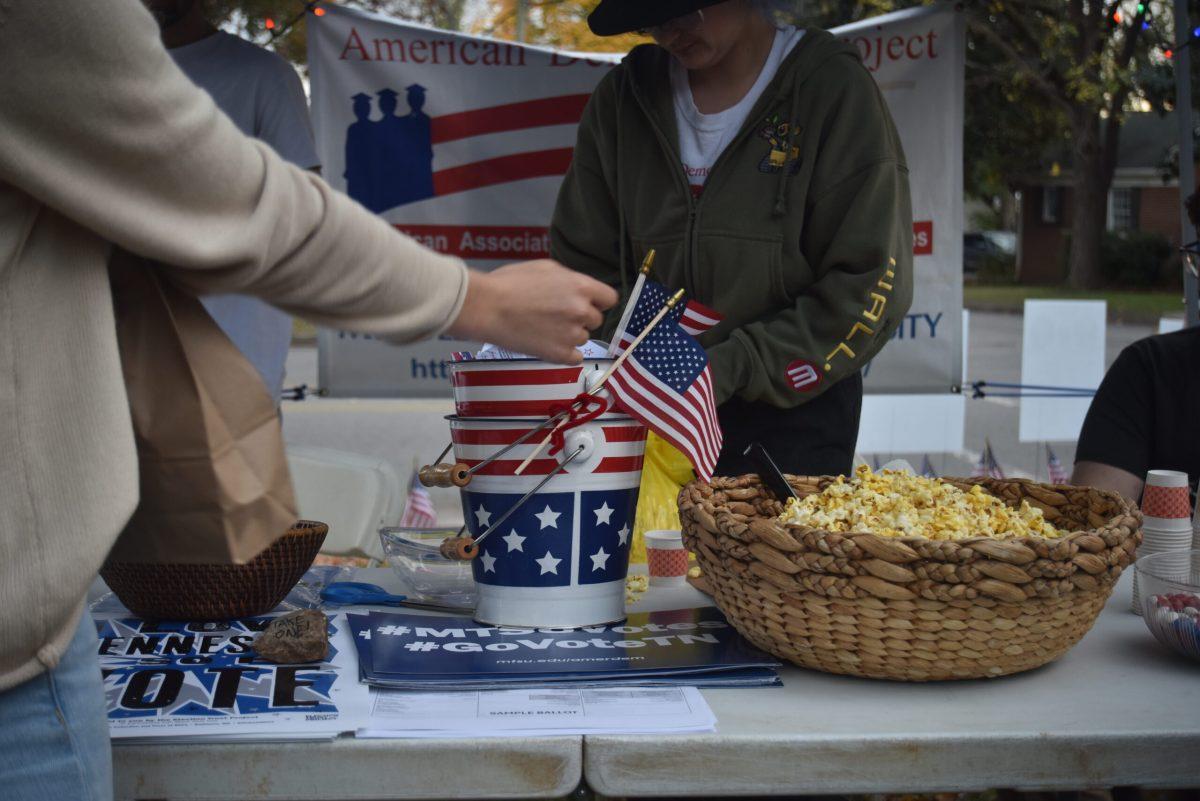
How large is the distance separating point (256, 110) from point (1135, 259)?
101ft

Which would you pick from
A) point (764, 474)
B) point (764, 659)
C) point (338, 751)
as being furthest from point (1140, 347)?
point (338, 751)

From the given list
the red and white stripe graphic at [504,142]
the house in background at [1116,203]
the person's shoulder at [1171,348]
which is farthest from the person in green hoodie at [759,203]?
the house in background at [1116,203]

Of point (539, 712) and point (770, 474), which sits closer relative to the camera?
point (539, 712)

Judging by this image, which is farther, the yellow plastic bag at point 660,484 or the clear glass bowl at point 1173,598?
the yellow plastic bag at point 660,484

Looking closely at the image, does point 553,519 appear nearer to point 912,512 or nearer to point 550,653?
point 550,653

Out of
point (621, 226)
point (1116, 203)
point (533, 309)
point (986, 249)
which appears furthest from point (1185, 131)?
point (1116, 203)

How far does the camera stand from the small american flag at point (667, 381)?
1.63 meters

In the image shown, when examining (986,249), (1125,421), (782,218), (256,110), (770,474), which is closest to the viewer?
(770,474)

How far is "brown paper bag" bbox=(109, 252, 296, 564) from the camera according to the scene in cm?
107

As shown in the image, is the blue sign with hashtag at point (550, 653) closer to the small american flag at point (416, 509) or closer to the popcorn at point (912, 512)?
the popcorn at point (912, 512)

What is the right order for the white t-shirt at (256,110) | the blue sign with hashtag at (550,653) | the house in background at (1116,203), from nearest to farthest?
1. the blue sign with hashtag at (550,653)
2. the white t-shirt at (256,110)
3. the house in background at (1116,203)

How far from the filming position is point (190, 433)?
3.50ft

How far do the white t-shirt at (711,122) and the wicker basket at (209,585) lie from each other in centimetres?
107

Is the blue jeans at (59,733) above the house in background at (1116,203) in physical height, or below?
below
